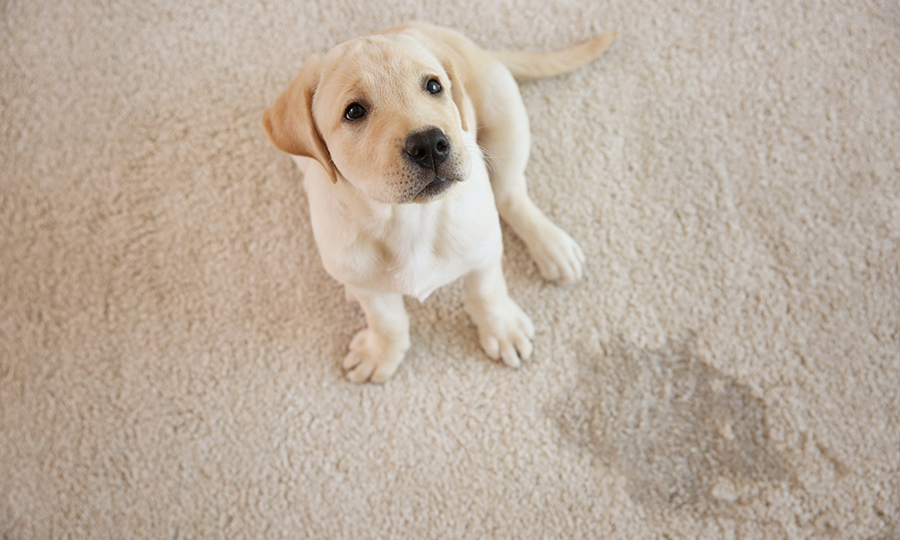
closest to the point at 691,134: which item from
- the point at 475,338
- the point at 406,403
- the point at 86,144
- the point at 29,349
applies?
the point at 475,338

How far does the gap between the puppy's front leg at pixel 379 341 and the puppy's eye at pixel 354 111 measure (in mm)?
611

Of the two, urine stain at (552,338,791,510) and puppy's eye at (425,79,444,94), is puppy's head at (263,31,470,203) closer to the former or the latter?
puppy's eye at (425,79,444,94)

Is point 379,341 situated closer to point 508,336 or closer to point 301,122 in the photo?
point 508,336

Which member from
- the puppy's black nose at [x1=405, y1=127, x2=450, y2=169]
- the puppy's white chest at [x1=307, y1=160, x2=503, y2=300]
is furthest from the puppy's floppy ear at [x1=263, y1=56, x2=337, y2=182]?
the puppy's black nose at [x1=405, y1=127, x2=450, y2=169]

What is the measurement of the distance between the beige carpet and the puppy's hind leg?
0.33 feet

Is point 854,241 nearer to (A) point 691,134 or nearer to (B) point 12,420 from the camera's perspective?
(A) point 691,134

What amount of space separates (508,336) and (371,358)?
466 mm

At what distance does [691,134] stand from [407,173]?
1.43 m

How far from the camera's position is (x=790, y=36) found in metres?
2.23

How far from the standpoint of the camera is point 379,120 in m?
1.19

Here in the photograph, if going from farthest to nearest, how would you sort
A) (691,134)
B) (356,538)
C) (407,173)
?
(691,134) → (356,538) → (407,173)

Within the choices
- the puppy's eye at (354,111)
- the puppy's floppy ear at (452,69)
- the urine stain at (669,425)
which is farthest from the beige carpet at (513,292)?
the puppy's eye at (354,111)

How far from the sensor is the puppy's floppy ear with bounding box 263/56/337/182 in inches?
49.9

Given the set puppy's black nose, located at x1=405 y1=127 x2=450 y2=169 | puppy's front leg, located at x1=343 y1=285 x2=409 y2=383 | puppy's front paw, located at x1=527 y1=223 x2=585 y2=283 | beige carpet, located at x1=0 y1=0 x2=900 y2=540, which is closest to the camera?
puppy's black nose, located at x1=405 y1=127 x2=450 y2=169
